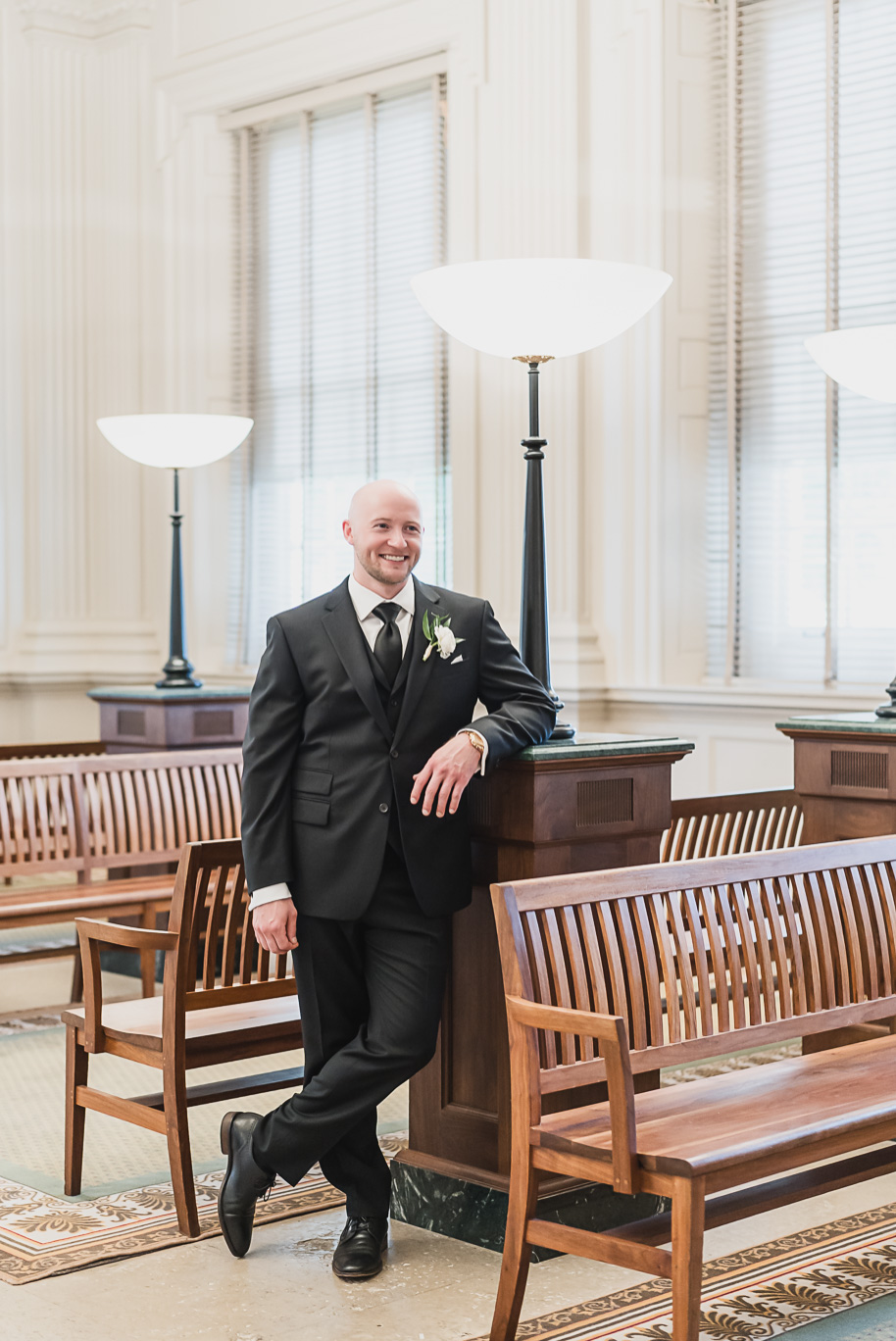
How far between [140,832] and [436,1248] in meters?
3.36

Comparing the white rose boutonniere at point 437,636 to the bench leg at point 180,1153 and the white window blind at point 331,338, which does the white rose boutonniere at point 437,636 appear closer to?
the bench leg at point 180,1153

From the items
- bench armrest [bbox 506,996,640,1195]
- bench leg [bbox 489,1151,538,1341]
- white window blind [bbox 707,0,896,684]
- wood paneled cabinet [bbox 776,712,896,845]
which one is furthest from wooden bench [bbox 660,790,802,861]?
bench armrest [bbox 506,996,640,1195]

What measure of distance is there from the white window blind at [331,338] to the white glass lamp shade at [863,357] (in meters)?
4.12

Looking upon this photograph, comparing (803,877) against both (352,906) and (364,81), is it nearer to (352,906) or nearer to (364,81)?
(352,906)

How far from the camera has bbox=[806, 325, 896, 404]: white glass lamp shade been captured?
4.76m

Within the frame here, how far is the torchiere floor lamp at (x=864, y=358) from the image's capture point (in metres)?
4.77

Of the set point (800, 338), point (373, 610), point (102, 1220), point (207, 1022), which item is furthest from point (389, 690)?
point (800, 338)

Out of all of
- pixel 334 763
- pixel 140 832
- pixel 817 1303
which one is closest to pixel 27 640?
pixel 140 832

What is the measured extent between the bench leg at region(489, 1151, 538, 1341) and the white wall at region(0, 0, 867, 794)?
4312mm

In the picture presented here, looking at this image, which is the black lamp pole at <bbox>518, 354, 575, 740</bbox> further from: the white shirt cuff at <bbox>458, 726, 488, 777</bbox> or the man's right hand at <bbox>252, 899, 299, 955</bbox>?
the man's right hand at <bbox>252, 899, 299, 955</bbox>

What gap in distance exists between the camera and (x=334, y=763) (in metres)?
3.59

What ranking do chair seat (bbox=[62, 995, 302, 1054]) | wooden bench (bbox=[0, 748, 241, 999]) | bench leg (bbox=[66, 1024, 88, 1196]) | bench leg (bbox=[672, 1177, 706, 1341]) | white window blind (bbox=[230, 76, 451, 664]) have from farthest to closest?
white window blind (bbox=[230, 76, 451, 664]), wooden bench (bbox=[0, 748, 241, 999]), bench leg (bbox=[66, 1024, 88, 1196]), chair seat (bbox=[62, 995, 302, 1054]), bench leg (bbox=[672, 1177, 706, 1341])

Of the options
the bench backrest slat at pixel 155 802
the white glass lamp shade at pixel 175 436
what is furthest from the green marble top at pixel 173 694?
the white glass lamp shade at pixel 175 436

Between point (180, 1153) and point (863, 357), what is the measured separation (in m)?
2.91
